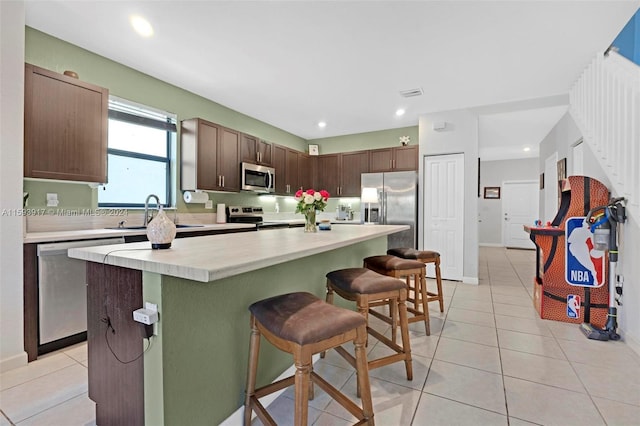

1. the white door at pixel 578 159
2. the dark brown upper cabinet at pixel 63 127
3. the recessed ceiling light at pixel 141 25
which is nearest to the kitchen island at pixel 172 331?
the dark brown upper cabinet at pixel 63 127

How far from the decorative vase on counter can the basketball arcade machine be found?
3287 mm

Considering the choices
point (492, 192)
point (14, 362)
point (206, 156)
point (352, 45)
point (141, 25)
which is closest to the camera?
point (14, 362)

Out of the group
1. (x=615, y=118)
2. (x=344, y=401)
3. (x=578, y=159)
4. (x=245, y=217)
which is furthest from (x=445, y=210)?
(x=344, y=401)

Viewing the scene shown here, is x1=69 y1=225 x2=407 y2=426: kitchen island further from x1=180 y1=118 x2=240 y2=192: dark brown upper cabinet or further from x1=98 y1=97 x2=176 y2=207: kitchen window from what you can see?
x1=180 y1=118 x2=240 y2=192: dark brown upper cabinet

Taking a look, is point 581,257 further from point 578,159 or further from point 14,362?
point 14,362

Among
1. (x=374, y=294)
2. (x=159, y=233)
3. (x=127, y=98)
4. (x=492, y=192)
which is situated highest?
(x=127, y=98)

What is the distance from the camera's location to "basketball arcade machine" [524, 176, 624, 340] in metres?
2.53

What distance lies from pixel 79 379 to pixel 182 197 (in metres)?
2.33

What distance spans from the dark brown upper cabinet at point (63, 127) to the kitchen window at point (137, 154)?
0.41 m

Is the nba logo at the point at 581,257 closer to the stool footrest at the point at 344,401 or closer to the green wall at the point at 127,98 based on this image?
the stool footrest at the point at 344,401

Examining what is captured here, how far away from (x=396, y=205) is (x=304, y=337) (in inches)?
164

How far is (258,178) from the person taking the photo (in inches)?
183

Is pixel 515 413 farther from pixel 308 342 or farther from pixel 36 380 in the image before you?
pixel 36 380

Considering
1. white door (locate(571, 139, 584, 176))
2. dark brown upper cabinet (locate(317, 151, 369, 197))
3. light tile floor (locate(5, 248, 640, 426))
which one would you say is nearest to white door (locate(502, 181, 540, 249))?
white door (locate(571, 139, 584, 176))
